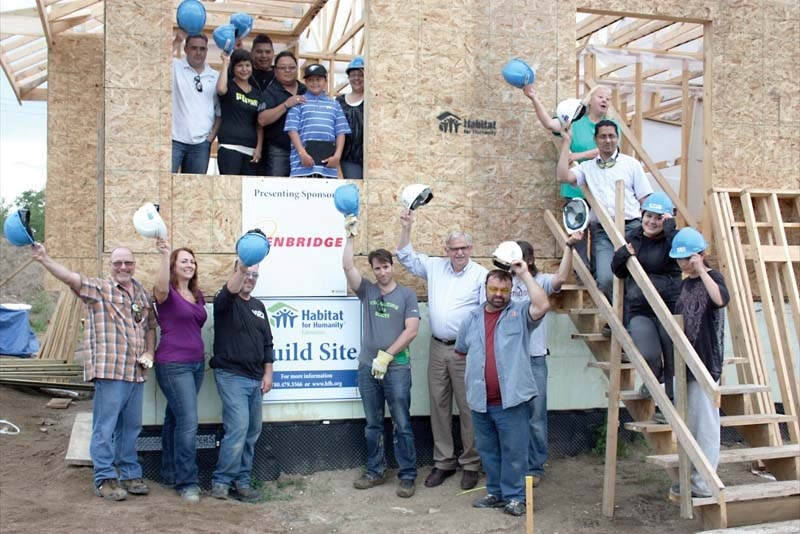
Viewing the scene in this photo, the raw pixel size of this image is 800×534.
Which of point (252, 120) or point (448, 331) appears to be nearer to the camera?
point (448, 331)

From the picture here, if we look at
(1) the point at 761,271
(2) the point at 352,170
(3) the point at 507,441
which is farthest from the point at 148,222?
(1) the point at 761,271

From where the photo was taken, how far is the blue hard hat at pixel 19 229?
606 centimetres

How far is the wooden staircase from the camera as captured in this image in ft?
18.6

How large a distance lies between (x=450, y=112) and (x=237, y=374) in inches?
120

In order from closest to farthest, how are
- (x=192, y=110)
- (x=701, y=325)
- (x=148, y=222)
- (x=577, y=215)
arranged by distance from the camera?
(x=701, y=325) < (x=148, y=222) < (x=577, y=215) < (x=192, y=110)

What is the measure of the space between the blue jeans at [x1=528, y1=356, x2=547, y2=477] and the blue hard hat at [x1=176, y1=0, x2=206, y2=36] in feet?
12.6

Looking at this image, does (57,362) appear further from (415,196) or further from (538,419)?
(538,419)

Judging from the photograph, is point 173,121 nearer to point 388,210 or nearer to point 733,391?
point 388,210

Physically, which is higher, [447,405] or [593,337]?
[593,337]

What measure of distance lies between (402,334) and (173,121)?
8.79 feet

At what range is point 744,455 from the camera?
6047 mm

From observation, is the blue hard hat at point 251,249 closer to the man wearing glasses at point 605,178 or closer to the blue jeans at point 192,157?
the blue jeans at point 192,157

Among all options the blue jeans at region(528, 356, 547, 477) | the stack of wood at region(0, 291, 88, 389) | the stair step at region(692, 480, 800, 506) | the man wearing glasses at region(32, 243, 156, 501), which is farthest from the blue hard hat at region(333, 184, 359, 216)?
the stack of wood at region(0, 291, 88, 389)

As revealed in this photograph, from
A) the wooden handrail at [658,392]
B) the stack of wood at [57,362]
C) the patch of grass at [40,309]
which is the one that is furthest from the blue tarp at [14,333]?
the wooden handrail at [658,392]
